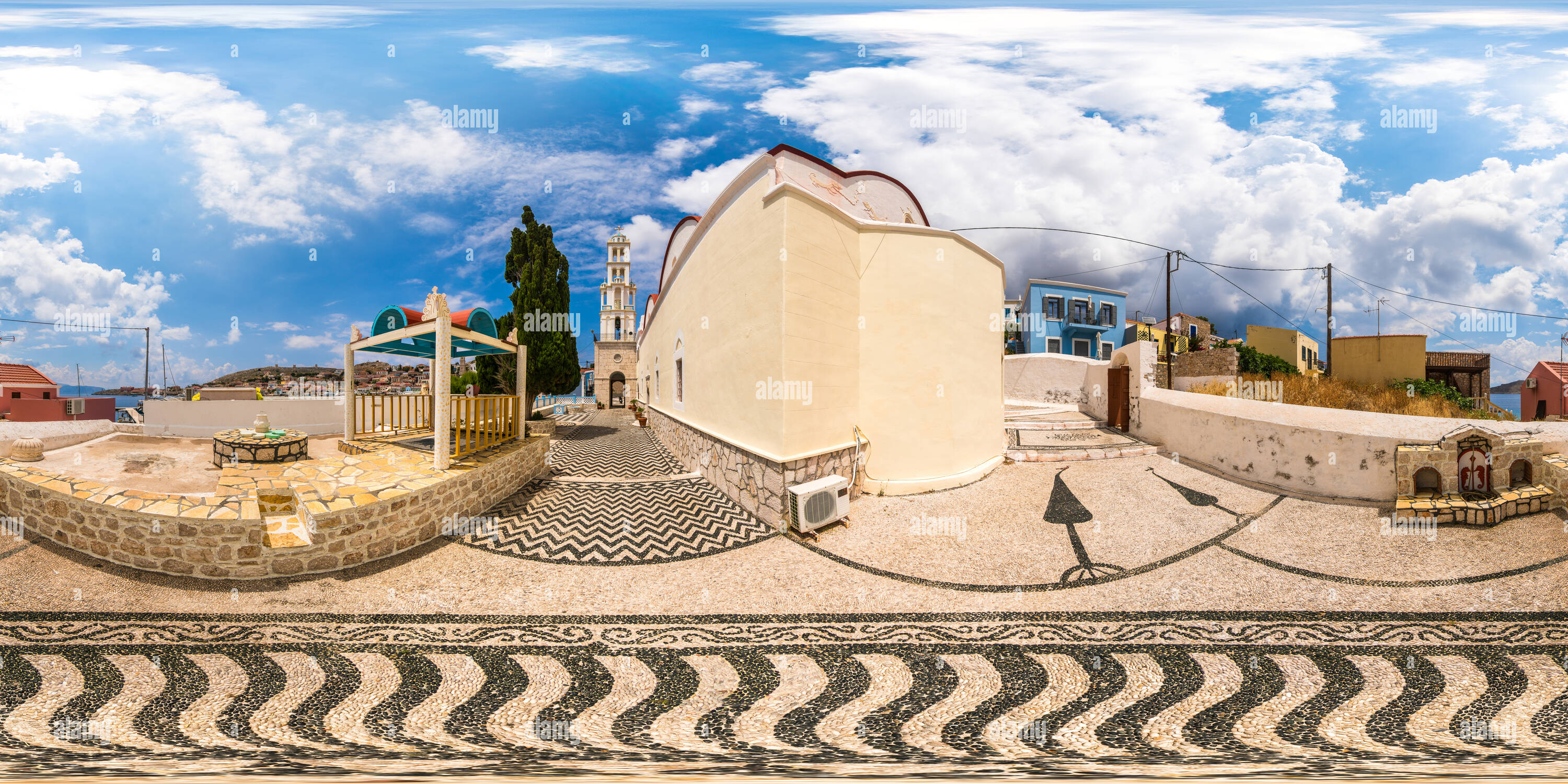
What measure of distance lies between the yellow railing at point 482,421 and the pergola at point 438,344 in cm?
13

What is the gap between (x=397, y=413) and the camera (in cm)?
962

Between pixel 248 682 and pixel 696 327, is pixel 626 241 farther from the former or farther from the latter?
pixel 248 682

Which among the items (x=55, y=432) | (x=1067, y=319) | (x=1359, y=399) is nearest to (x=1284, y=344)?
(x=1067, y=319)

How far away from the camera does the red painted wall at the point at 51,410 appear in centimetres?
1270

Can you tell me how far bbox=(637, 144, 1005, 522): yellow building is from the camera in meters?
6.06

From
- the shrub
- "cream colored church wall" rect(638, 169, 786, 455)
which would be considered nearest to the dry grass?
"cream colored church wall" rect(638, 169, 786, 455)

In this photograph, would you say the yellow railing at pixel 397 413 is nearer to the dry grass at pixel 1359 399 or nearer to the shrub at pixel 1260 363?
the dry grass at pixel 1359 399

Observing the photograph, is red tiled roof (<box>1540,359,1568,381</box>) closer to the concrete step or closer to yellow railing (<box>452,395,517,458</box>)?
the concrete step

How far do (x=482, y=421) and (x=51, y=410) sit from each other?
17.1 m

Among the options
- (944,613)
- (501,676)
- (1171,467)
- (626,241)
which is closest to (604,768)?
(501,676)

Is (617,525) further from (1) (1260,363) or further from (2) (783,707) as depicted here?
(1) (1260,363)

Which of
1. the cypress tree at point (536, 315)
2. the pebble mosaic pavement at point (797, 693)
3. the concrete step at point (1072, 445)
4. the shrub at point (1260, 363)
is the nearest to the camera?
the pebble mosaic pavement at point (797, 693)

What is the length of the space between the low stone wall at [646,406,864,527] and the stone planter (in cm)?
863

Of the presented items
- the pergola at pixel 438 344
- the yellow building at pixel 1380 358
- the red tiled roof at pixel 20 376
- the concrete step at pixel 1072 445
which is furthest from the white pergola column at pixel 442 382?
the yellow building at pixel 1380 358
